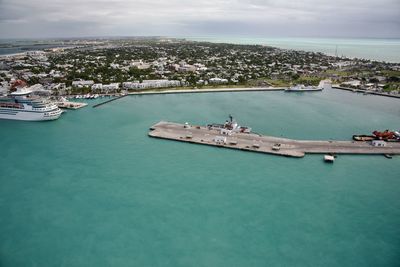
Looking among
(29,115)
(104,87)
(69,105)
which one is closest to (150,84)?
(104,87)

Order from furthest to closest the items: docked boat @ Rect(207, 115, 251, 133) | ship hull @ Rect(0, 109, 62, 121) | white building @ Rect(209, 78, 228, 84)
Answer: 1. white building @ Rect(209, 78, 228, 84)
2. ship hull @ Rect(0, 109, 62, 121)
3. docked boat @ Rect(207, 115, 251, 133)

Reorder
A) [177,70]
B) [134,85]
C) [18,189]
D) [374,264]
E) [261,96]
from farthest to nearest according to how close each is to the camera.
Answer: [177,70]
[134,85]
[261,96]
[18,189]
[374,264]

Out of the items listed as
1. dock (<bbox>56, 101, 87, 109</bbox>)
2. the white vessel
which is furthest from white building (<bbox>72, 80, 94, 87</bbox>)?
the white vessel

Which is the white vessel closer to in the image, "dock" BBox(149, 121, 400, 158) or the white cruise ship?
"dock" BBox(149, 121, 400, 158)

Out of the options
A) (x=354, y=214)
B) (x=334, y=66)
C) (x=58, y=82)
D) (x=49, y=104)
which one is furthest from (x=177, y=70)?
(x=354, y=214)

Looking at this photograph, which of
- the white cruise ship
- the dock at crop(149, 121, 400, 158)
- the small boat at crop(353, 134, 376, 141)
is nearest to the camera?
the dock at crop(149, 121, 400, 158)

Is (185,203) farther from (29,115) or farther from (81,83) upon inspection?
(81,83)

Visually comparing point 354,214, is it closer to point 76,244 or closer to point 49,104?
point 76,244

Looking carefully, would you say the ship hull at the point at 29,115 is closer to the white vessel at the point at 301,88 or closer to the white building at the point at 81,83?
the white building at the point at 81,83
